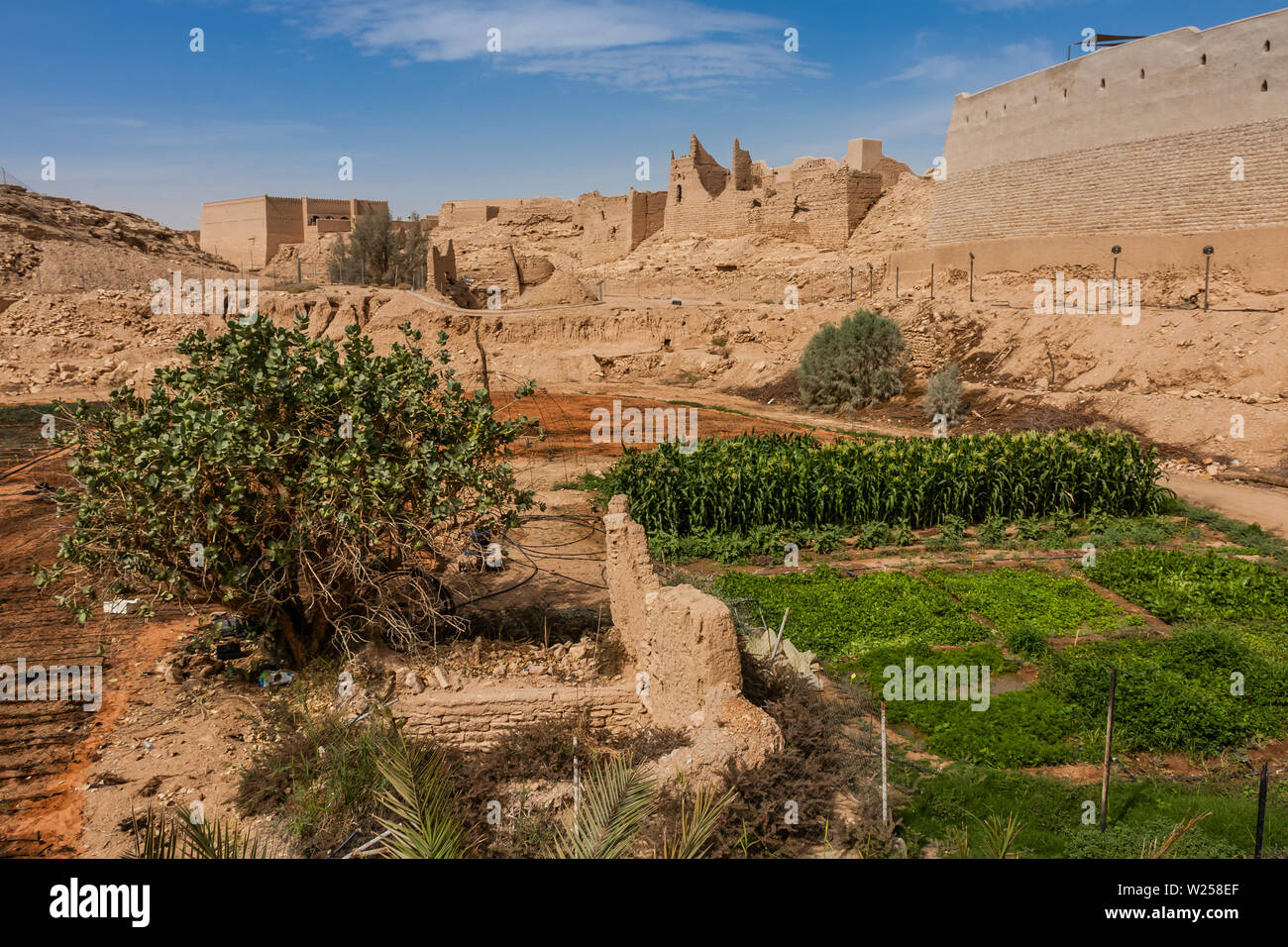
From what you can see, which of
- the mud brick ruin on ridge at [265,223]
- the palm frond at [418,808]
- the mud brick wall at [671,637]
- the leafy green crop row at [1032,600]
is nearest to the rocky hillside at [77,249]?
the mud brick ruin on ridge at [265,223]

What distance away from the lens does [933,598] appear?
9.90 meters

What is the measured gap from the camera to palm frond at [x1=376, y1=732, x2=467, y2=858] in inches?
174

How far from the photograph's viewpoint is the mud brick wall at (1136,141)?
20.2 metres

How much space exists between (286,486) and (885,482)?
863 cm

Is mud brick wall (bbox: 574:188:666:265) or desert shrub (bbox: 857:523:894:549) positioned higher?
mud brick wall (bbox: 574:188:666:265)

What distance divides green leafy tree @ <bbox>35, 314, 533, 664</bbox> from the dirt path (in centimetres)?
1171

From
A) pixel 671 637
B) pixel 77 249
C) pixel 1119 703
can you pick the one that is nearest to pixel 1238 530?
pixel 1119 703

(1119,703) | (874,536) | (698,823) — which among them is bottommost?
(1119,703)

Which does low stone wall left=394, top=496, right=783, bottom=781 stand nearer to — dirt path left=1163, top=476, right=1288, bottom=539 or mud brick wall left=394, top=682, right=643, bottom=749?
mud brick wall left=394, top=682, right=643, bottom=749

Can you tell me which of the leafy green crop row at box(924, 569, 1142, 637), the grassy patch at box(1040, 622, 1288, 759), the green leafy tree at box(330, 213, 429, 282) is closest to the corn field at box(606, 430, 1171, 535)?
the leafy green crop row at box(924, 569, 1142, 637)

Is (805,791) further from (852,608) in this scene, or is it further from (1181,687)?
(852,608)

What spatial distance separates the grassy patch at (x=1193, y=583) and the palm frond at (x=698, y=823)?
22.2 ft

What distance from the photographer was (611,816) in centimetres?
450
